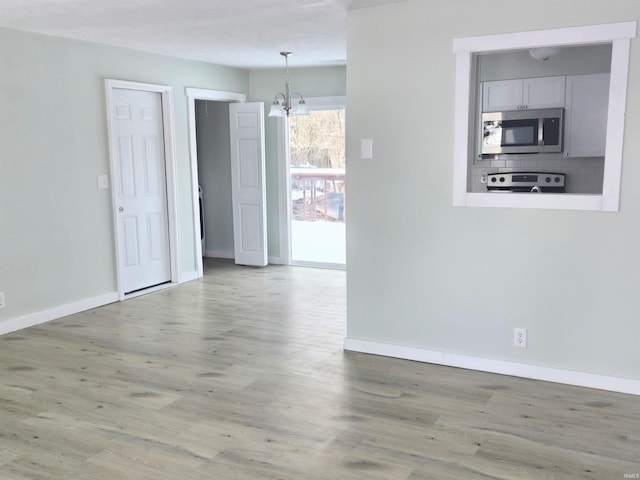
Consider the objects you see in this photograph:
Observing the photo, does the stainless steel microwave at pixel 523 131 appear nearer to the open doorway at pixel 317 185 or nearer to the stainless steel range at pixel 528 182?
the stainless steel range at pixel 528 182

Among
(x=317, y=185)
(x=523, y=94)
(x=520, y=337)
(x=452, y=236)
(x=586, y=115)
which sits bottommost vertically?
(x=520, y=337)

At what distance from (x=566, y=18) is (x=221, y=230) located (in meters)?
5.60

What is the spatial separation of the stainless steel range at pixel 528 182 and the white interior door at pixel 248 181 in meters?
2.76

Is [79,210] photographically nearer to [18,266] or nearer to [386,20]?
[18,266]

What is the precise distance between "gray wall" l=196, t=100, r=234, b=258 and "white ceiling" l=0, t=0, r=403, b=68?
1.91 metres

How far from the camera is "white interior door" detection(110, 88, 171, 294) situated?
5.68 m

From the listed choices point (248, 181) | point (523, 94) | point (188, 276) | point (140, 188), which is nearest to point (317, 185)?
point (248, 181)

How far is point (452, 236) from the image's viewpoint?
12.6 feet

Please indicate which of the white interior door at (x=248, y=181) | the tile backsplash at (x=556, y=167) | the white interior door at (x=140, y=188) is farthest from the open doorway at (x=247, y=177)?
the tile backsplash at (x=556, y=167)

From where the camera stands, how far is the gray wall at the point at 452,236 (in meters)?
3.42

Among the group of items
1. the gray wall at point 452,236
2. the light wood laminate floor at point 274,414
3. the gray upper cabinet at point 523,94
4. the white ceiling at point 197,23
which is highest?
the white ceiling at point 197,23

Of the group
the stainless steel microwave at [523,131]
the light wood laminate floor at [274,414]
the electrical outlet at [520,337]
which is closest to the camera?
the light wood laminate floor at [274,414]

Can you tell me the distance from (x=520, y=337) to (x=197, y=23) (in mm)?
3238

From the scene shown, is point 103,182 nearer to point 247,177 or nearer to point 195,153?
point 195,153
